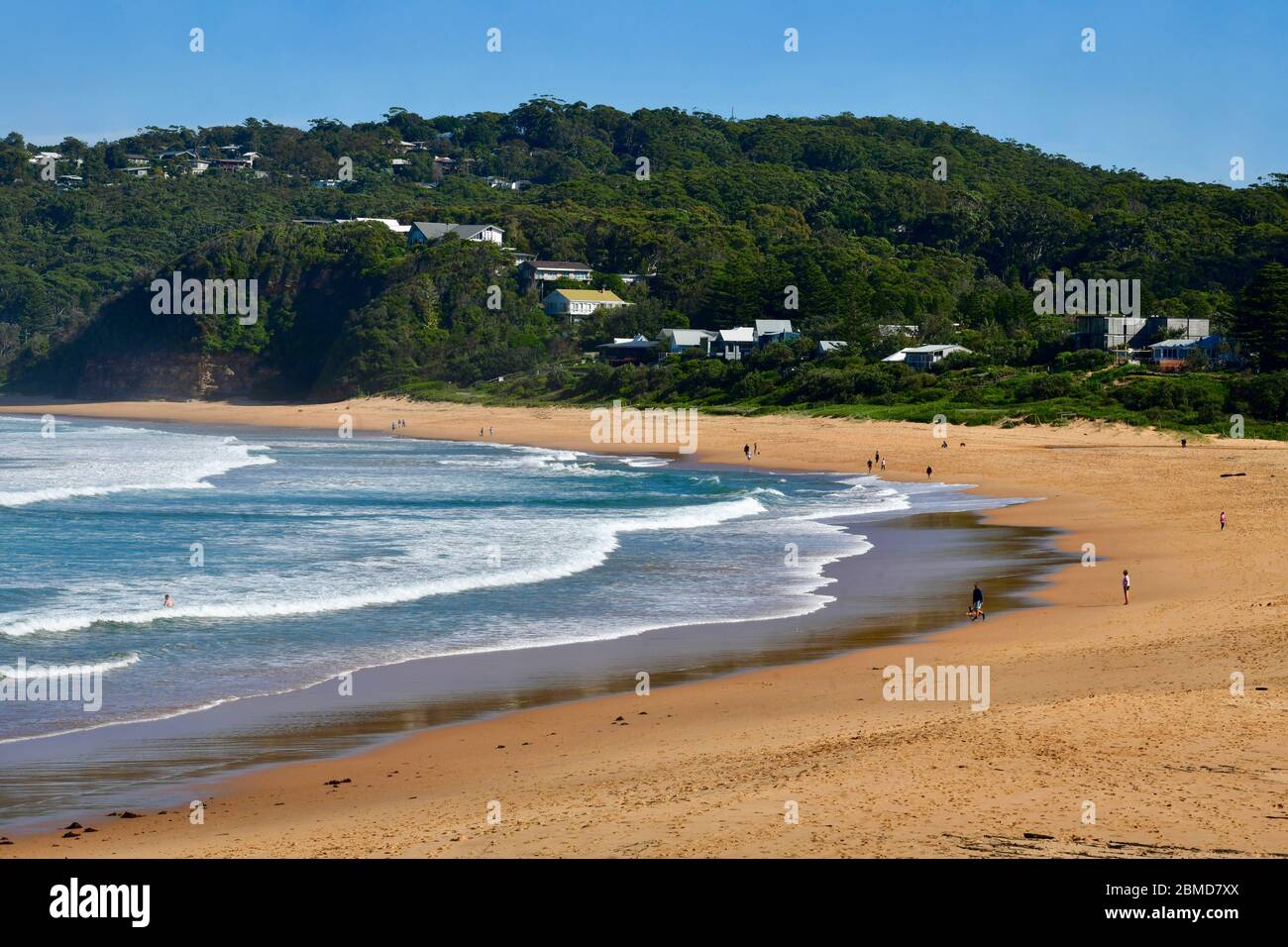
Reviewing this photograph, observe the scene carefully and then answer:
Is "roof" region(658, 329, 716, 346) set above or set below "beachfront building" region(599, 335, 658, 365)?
above

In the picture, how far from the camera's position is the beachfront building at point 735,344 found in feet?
298

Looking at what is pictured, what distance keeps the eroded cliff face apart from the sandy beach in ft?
332

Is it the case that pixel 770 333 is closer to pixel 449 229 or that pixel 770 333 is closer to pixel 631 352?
pixel 631 352

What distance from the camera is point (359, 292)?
11912 cm

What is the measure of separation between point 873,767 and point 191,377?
368 ft

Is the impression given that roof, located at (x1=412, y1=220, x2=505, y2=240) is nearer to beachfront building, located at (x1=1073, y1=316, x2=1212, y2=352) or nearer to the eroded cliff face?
the eroded cliff face

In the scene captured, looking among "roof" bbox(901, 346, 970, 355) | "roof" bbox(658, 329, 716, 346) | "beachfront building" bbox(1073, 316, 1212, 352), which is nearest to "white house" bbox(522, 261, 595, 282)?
"roof" bbox(658, 329, 716, 346)

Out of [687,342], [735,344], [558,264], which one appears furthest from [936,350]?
[558,264]

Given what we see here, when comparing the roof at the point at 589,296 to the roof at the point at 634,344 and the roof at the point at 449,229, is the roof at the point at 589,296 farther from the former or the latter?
the roof at the point at 449,229

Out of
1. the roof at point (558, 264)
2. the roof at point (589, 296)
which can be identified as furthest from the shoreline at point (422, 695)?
the roof at point (558, 264)

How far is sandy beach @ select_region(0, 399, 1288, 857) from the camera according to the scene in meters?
8.68
